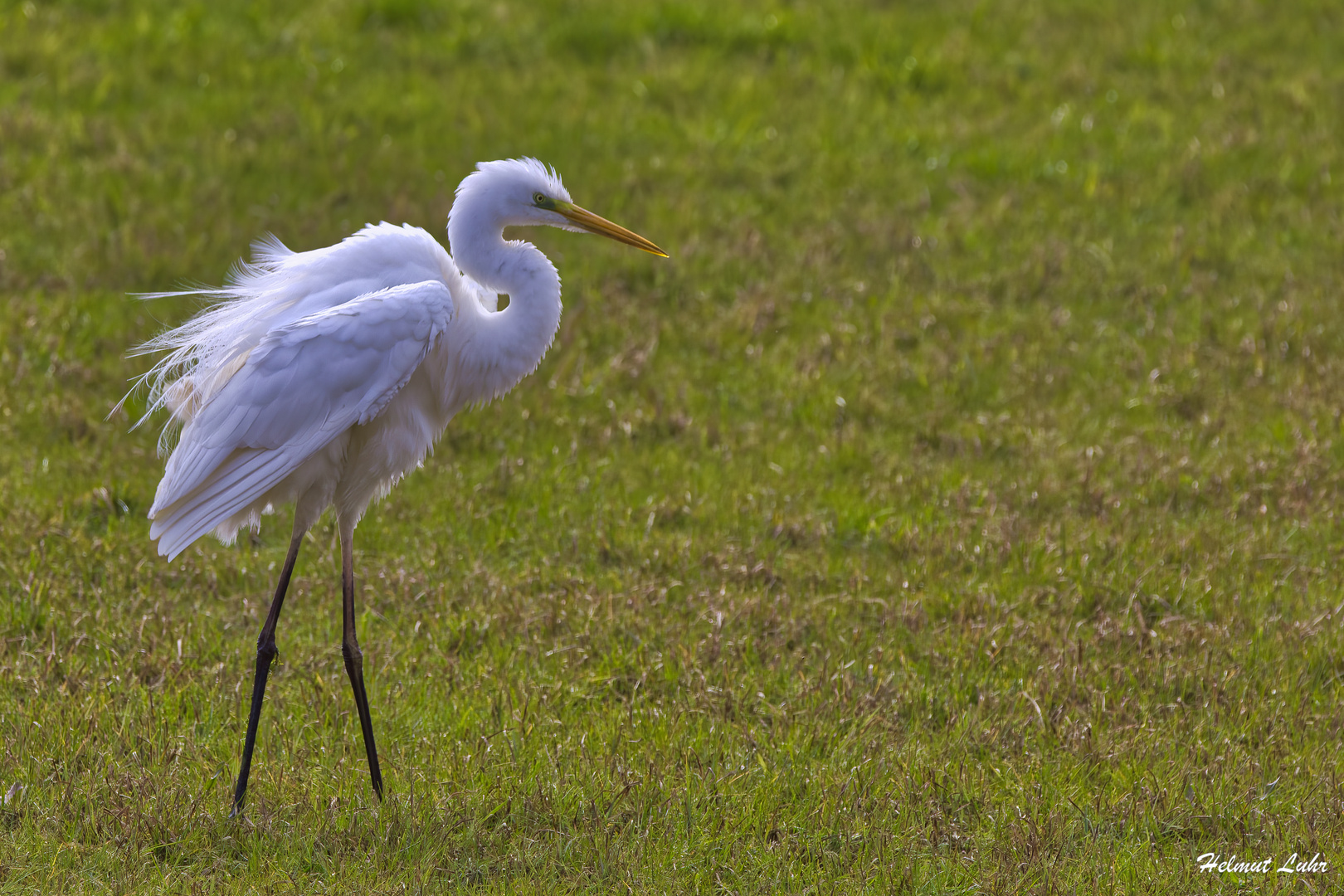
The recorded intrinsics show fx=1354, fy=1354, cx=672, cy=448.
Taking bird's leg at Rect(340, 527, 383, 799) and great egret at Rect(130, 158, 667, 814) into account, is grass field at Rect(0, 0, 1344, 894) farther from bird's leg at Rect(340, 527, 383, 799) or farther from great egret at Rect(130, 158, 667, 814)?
great egret at Rect(130, 158, 667, 814)

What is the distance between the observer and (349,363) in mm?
4406

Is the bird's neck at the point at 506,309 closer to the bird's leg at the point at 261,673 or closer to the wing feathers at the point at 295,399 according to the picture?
the wing feathers at the point at 295,399

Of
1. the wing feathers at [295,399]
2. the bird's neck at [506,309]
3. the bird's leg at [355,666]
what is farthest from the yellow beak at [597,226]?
the bird's leg at [355,666]

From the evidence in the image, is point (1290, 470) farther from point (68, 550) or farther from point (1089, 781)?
point (68, 550)

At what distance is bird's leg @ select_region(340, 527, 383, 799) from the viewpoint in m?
4.35

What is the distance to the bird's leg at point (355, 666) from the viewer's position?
4.35m

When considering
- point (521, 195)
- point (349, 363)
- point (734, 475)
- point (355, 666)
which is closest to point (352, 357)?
point (349, 363)

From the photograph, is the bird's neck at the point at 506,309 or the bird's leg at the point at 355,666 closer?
the bird's leg at the point at 355,666

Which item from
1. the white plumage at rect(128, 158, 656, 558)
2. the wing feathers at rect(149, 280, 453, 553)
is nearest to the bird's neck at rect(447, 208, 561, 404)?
the white plumage at rect(128, 158, 656, 558)

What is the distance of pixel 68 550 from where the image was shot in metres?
5.63

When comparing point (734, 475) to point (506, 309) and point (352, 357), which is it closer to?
point (506, 309)

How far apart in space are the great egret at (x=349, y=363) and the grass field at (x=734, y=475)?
1.80ft

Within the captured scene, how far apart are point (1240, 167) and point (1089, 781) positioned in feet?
22.9

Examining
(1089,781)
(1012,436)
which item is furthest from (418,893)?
(1012,436)
